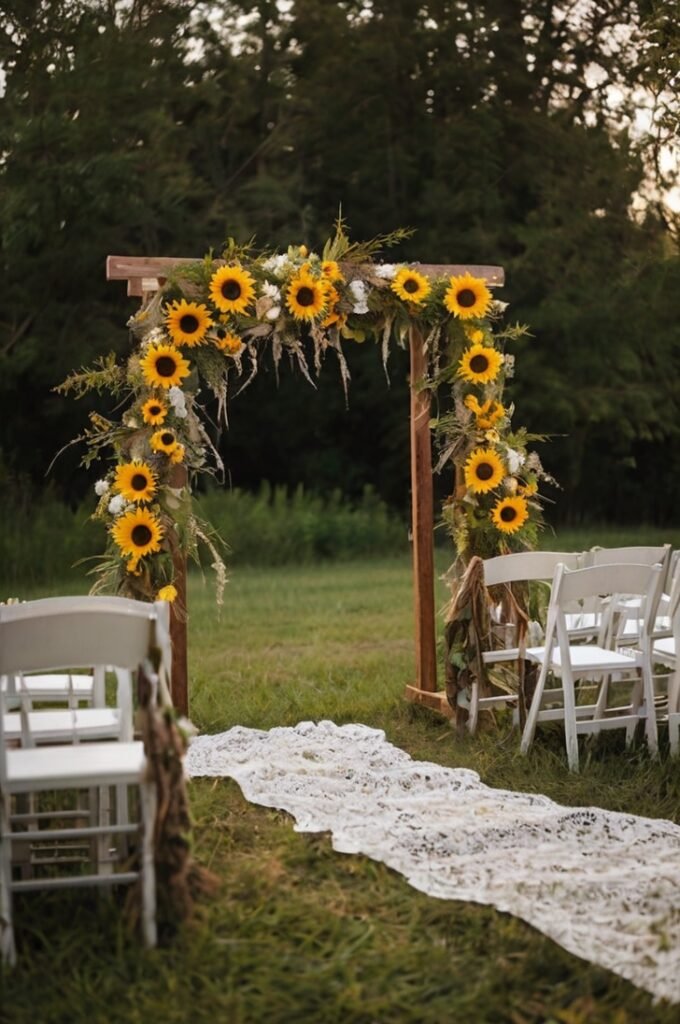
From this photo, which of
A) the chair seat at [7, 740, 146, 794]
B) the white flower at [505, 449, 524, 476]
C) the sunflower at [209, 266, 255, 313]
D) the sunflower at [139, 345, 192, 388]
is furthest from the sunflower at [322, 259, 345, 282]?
the chair seat at [7, 740, 146, 794]

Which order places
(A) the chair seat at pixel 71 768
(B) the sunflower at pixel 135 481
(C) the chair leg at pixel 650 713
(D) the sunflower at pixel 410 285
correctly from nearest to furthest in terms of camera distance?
(A) the chair seat at pixel 71 768 → (C) the chair leg at pixel 650 713 → (B) the sunflower at pixel 135 481 → (D) the sunflower at pixel 410 285

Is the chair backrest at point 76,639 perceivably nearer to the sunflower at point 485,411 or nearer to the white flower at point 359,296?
the white flower at point 359,296

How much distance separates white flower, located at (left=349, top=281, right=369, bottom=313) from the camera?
287 inches

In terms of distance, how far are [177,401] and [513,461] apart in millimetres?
1996

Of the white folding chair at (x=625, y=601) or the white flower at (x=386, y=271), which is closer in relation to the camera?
the white folding chair at (x=625, y=601)

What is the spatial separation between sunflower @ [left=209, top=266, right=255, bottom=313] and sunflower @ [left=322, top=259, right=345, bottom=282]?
20.6 inches

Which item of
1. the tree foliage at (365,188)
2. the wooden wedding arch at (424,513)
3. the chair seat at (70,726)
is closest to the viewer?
the chair seat at (70,726)

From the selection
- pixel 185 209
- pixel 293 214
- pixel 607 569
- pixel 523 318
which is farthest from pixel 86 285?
pixel 607 569

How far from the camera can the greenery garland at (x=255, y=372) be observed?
677 centimetres

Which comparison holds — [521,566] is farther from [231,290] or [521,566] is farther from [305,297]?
[231,290]

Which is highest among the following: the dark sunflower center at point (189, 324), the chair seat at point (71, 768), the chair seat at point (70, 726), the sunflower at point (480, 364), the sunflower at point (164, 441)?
the dark sunflower center at point (189, 324)

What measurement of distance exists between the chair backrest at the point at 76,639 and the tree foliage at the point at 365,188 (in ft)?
47.9

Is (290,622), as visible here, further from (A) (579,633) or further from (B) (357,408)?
(B) (357,408)

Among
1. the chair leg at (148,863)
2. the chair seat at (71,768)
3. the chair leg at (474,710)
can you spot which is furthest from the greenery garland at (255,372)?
the chair leg at (148,863)
